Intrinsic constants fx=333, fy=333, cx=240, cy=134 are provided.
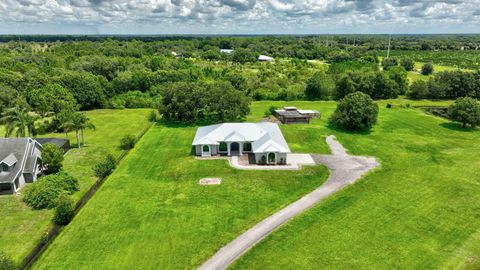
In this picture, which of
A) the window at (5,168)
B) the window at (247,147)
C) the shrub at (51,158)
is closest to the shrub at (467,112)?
the window at (247,147)

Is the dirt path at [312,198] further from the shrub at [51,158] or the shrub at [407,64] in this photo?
the shrub at [407,64]

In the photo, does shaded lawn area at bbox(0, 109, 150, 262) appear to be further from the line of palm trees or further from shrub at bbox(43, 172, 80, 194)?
the line of palm trees

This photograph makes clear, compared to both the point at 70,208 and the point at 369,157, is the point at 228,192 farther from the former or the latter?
the point at 369,157

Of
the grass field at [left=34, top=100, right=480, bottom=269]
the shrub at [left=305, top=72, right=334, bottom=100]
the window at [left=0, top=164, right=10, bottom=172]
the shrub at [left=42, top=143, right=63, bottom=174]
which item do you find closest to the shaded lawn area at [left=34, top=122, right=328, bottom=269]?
the grass field at [left=34, top=100, right=480, bottom=269]

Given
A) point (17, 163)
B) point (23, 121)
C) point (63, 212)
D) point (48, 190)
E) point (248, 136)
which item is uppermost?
point (23, 121)

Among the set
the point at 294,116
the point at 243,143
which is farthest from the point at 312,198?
the point at 294,116

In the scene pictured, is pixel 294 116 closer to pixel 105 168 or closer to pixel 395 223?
pixel 395 223
